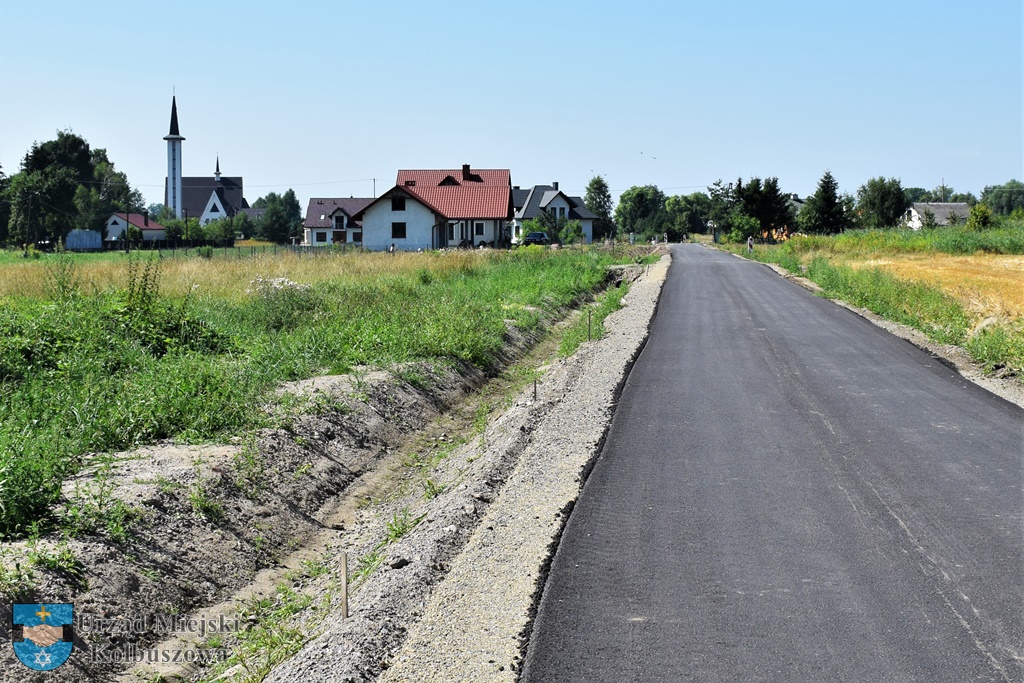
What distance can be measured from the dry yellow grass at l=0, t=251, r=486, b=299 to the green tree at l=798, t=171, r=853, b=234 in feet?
198

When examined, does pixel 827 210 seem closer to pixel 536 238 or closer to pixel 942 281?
pixel 536 238

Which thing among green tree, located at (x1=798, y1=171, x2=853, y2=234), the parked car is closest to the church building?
the parked car

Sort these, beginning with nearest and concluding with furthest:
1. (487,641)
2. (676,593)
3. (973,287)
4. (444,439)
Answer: (487,641), (676,593), (444,439), (973,287)

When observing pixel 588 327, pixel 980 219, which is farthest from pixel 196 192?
pixel 588 327

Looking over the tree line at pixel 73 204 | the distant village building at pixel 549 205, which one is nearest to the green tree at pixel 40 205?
the tree line at pixel 73 204

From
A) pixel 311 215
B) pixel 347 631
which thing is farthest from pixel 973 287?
pixel 311 215

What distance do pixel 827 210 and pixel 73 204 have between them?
74.5m

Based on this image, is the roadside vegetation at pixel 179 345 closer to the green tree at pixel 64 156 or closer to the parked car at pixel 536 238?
the parked car at pixel 536 238

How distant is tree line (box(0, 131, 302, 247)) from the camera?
273 feet

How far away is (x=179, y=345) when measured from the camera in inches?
552

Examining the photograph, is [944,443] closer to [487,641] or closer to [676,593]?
[676,593]

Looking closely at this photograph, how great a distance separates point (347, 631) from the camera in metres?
5.92

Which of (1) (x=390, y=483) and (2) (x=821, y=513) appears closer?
(2) (x=821, y=513)

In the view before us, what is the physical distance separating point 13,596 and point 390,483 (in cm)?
496
